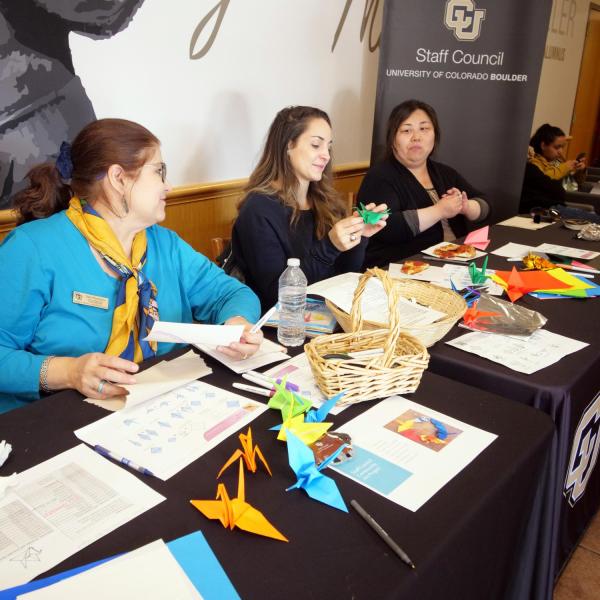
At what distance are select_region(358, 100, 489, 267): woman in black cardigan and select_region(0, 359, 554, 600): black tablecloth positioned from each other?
1551 millimetres

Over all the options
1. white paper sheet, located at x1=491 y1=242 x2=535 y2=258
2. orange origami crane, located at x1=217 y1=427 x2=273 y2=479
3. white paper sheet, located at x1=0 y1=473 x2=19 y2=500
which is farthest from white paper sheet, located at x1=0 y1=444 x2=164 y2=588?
white paper sheet, located at x1=491 y1=242 x2=535 y2=258

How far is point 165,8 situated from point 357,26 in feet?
5.10

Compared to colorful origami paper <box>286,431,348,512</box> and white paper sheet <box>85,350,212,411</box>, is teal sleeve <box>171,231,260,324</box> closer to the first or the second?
white paper sheet <box>85,350,212,411</box>

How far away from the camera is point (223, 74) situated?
9.18 ft

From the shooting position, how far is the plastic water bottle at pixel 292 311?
4.77 feet

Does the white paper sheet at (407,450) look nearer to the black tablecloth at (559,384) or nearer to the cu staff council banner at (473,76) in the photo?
the black tablecloth at (559,384)

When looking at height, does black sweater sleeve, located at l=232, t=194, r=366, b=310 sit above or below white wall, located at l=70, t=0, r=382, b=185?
below

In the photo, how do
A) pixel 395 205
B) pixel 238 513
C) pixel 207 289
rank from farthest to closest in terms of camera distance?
1. pixel 395 205
2. pixel 207 289
3. pixel 238 513

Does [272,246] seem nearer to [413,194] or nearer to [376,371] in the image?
[376,371]

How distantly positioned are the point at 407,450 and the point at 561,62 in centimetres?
607

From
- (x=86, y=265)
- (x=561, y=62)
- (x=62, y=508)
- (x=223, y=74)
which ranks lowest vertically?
(x=62, y=508)

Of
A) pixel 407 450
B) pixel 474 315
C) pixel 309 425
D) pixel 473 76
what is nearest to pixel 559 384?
pixel 474 315

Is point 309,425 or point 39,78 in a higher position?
point 39,78

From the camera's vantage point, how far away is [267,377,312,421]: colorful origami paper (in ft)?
3.50
